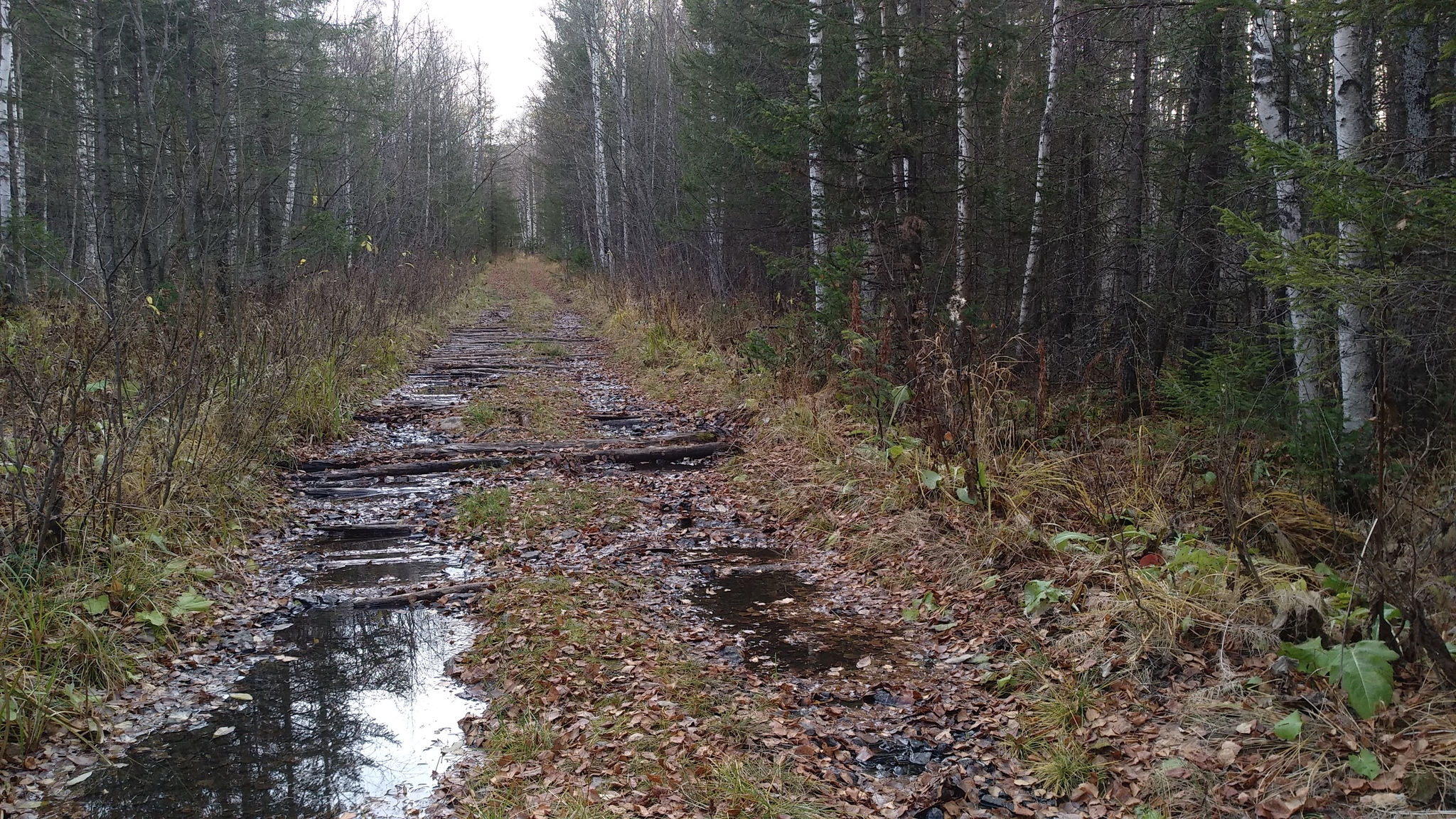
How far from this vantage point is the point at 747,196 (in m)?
14.8

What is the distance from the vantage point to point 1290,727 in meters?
3.19

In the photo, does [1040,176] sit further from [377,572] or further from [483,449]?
[377,572]

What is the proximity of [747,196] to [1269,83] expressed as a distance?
9195 millimetres

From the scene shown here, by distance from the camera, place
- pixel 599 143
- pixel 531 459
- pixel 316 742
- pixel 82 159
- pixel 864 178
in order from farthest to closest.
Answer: pixel 599 143, pixel 82 159, pixel 864 178, pixel 531 459, pixel 316 742

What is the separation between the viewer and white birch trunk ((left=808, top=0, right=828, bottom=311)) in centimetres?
919

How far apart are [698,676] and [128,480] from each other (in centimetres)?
406

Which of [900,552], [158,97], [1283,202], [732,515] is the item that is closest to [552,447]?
[732,515]

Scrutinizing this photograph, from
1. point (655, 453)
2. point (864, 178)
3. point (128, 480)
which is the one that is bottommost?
point (655, 453)

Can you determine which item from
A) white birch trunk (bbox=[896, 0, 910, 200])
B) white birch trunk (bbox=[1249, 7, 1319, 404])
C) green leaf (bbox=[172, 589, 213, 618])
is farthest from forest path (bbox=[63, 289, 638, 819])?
white birch trunk (bbox=[1249, 7, 1319, 404])

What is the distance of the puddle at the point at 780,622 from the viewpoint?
15.5 ft

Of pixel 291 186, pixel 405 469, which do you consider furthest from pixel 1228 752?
pixel 291 186

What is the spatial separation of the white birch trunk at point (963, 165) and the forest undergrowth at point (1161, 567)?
1654 mm

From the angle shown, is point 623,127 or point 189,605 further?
point 623,127

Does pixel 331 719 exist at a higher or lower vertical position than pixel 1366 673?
lower
